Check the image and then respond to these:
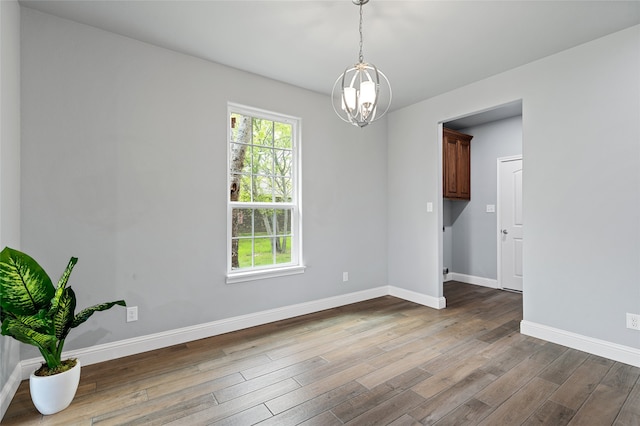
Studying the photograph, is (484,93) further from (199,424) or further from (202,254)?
(199,424)

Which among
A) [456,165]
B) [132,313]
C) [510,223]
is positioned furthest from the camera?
[456,165]

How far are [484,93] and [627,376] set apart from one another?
111 inches

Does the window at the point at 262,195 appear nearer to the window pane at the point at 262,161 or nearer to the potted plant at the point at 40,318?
the window pane at the point at 262,161

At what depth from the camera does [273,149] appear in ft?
11.8

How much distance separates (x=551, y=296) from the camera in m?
2.97

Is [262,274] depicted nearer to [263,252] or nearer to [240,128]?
[263,252]

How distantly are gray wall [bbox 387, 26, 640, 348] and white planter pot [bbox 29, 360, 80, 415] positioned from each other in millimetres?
3786

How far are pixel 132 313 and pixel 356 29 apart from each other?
9.81ft

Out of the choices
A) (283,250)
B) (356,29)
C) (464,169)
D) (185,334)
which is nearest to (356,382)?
(185,334)

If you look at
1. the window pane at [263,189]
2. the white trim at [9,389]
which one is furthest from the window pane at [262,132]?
the white trim at [9,389]

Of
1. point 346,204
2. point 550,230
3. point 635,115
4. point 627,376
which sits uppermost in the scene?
point 635,115

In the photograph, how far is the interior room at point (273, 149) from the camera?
2.27 m

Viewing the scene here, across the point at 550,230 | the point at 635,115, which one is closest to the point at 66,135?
the point at 550,230

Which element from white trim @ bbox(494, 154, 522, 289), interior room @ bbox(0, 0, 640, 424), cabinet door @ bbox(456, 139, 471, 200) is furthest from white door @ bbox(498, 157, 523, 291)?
interior room @ bbox(0, 0, 640, 424)
